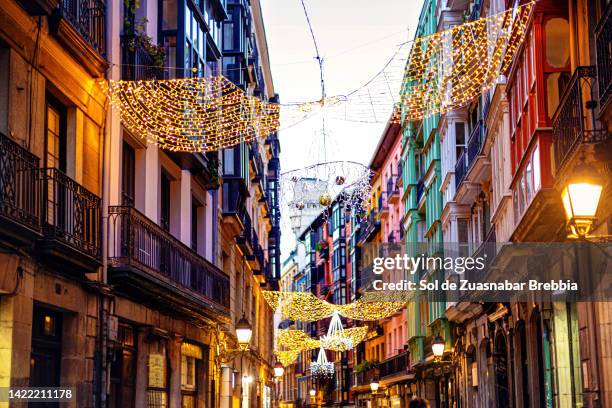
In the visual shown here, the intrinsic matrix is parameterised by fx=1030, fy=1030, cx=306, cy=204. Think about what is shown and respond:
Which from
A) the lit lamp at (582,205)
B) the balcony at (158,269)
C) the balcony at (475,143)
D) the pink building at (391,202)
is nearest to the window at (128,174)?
the balcony at (158,269)

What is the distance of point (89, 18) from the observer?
15.0 meters

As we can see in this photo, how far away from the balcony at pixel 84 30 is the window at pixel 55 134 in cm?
75

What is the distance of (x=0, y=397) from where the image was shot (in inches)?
452

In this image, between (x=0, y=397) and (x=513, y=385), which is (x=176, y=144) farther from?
(x=513, y=385)

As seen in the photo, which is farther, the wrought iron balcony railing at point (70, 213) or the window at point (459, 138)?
the window at point (459, 138)

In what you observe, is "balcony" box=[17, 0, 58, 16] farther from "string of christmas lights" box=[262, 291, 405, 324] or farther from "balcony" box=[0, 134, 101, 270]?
"string of christmas lights" box=[262, 291, 405, 324]

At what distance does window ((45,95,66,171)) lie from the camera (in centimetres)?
1415

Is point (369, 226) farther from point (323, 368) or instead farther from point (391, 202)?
point (323, 368)

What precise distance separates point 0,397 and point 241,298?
24.0m

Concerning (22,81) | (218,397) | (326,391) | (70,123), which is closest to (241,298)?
(218,397)

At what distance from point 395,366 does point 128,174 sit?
120ft

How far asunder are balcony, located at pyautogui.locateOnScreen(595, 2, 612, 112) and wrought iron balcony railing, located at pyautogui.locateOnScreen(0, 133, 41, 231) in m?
6.87

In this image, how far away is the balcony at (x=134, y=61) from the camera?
17.0 m

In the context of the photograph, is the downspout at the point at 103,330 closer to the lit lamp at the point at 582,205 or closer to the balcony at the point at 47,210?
the balcony at the point at 47,210
